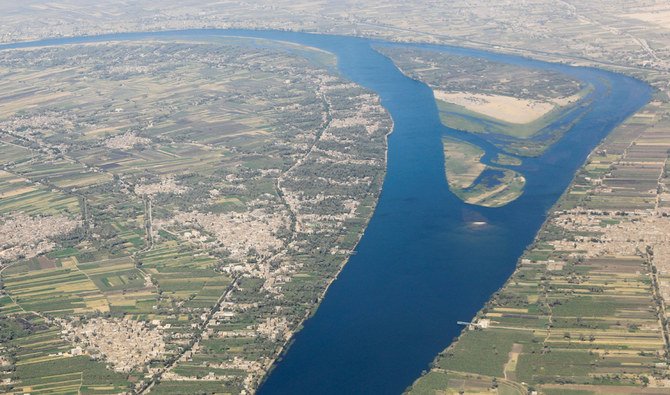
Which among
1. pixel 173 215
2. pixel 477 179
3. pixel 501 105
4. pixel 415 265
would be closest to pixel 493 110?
pixel 501 105

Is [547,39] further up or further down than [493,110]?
further up

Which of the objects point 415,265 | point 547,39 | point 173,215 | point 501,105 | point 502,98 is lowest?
point 173,215

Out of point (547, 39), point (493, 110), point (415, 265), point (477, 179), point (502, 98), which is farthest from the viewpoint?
point (547, 39)

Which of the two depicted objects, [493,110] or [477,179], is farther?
[493,110]

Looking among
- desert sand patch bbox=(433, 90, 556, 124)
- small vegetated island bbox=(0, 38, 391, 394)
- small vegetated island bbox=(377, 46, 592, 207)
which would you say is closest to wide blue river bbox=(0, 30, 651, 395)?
small vegetated island bbox=(377, 46, 592, 207)

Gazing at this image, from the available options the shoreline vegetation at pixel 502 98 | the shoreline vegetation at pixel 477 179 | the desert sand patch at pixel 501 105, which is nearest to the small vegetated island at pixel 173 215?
the shoreline vegetation at pixel 477 179

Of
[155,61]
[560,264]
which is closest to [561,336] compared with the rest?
[560,264]

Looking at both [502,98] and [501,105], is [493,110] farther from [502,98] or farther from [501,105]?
[502,98]
